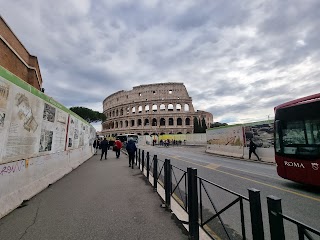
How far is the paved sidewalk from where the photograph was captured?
3.66m

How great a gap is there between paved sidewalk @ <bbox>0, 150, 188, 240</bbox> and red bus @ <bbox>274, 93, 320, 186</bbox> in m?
4.83

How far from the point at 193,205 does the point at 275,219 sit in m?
1.96

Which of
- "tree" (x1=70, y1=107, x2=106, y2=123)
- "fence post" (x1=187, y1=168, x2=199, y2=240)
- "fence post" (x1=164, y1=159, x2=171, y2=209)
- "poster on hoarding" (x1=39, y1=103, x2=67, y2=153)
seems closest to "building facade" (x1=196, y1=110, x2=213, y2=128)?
"tree" (x1=70, y1=107, x2=106, y2=123)

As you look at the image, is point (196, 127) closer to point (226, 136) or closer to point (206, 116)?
point (206, 116)

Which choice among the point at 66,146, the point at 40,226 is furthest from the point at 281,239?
the point at 66,146

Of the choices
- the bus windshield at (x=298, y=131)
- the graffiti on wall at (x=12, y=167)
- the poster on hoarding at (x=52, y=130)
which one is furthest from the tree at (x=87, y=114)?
the bus windshield at (x=298, y=131)

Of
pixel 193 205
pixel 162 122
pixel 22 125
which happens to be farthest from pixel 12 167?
pixel 162 122

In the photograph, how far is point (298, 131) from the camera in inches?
283

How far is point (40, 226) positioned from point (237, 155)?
16.8 metres

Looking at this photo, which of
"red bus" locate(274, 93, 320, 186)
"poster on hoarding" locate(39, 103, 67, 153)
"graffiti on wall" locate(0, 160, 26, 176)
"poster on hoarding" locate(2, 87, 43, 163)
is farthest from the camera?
"poster on hoarding" locate(39, 103, 67, 153)

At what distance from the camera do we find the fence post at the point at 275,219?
1787 mm

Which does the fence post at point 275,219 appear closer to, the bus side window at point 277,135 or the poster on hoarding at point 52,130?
the bus side window at point 277,135

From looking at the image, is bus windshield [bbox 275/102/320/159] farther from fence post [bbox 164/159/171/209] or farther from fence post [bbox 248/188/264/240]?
fence post [bbox 248/188/264/240]

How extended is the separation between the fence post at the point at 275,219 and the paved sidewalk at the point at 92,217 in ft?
6.86
